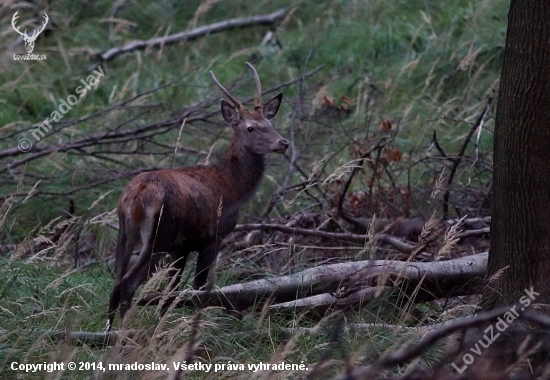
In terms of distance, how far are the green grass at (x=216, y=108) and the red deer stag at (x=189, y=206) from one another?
0.88 ft

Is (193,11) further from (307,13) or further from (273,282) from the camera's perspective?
(273,282)

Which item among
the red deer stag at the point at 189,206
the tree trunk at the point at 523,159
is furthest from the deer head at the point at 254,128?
the tree trunk at the point at 523,159

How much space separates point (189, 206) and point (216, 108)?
4.29 meters

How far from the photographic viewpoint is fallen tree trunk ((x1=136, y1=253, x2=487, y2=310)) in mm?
5430

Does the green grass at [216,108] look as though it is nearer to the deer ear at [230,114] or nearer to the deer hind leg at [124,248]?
the deer hind leg at [124,248]

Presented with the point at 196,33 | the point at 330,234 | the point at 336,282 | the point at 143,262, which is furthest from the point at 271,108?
the point at 196,33

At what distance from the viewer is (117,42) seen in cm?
1159

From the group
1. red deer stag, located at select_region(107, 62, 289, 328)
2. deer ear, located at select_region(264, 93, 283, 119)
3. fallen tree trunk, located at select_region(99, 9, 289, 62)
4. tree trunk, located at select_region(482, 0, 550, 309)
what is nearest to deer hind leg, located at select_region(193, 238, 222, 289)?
red deer stag, located at select_region(107, 62, 289, 328)

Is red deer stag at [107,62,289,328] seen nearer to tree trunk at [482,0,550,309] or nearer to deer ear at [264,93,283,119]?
deer ear at [264,93,283,119]

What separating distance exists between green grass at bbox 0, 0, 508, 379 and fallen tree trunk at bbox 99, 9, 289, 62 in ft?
0.35

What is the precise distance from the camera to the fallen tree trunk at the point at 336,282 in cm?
543

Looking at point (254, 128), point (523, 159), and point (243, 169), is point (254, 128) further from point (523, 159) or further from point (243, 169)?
point (523, 159)

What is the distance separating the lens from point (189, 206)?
18.8ft

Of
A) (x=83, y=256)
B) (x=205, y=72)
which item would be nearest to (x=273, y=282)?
(x=83, y=256)
